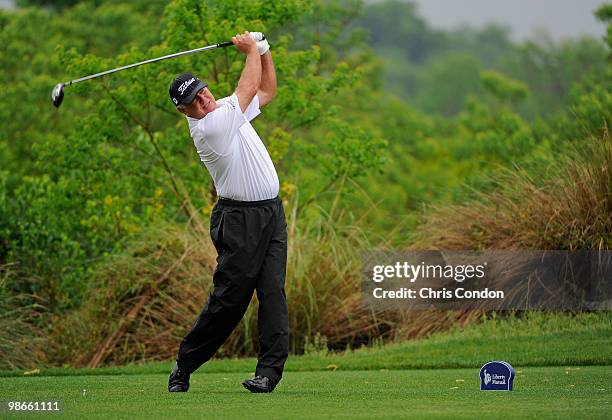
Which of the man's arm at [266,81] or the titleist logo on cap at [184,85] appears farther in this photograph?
the man's arm at [266,81]

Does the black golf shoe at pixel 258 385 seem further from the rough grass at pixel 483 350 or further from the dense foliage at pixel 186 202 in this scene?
the dense foliage at pixel 186 202

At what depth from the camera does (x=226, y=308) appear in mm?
8289

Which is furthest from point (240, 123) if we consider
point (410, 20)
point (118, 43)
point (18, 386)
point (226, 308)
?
point (410, 20)

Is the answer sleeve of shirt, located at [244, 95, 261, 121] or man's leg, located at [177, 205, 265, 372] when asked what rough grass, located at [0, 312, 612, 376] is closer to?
man's leg, located at [177, 205, 265, 372]

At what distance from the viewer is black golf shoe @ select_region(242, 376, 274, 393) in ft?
26.8

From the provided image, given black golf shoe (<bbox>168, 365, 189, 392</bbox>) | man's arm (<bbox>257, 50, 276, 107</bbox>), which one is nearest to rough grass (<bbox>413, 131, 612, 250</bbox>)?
man's arm (<bbox>257, 50, 276, 107</bbox>)

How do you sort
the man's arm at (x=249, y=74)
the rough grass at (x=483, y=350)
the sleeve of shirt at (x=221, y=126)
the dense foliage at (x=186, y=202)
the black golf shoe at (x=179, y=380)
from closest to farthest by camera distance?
1. the sleeve of shirt at (x=221, y=126)
2. the man's arm at (x=249, y=74)
3. the black golf shoe at (x=179, y=380)
4. the rough grass at (x=483, y=350)
5. the dense foliage at (x=186, y=202)

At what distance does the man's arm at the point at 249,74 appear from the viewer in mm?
8125

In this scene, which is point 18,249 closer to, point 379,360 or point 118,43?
point 379,360

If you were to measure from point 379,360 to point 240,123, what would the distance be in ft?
13.6

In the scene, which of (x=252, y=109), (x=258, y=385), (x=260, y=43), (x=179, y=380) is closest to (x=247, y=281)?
(x=258, y=385)

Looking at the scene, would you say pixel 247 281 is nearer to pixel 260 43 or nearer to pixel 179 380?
pixel 179 380

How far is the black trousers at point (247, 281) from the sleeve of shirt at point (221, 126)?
0.42 m

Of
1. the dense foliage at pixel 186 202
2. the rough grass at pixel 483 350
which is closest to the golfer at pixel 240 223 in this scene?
the rough grass at pixel 483 350
